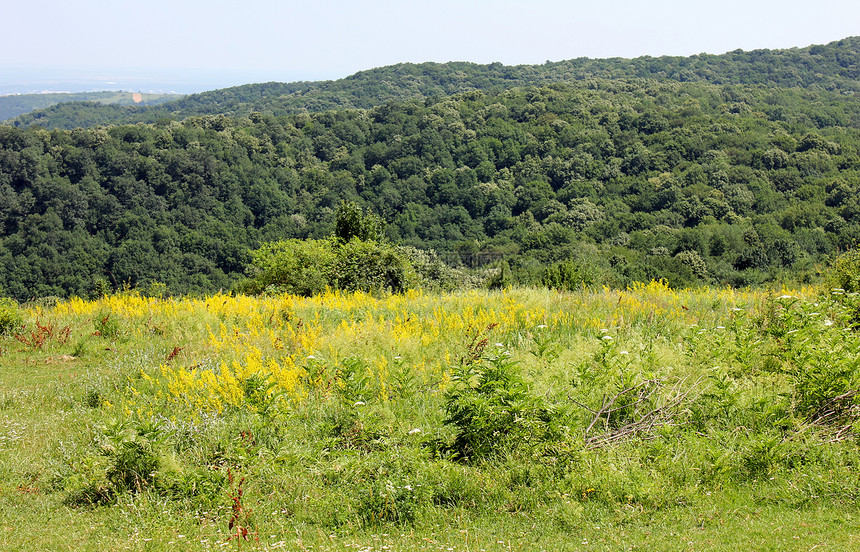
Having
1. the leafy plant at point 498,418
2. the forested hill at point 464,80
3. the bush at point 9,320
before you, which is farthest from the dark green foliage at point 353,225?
the forested hill at point 464,80

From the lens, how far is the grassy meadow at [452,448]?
3742 mm

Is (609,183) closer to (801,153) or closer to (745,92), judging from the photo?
(801,153)

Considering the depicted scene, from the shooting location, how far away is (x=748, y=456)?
14.6 feet

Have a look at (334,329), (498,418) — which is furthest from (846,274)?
(334,329)

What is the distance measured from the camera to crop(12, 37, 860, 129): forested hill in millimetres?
102688

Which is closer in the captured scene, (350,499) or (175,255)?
(350,499)

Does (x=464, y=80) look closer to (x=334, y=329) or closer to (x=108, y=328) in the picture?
(x=108, y=328)

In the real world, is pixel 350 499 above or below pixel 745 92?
below

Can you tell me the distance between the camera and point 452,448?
15.6ft

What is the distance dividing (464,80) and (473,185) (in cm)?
7151

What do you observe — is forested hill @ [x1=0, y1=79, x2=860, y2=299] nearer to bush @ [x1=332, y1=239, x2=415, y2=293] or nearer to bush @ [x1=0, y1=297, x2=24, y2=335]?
bush @ [x1=332, y1=239, x2=415, y2=293]

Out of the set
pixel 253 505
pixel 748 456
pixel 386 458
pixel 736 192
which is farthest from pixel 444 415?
pixel 736 192

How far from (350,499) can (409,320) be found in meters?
4.52

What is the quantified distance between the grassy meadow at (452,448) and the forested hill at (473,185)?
2572 centimetres
